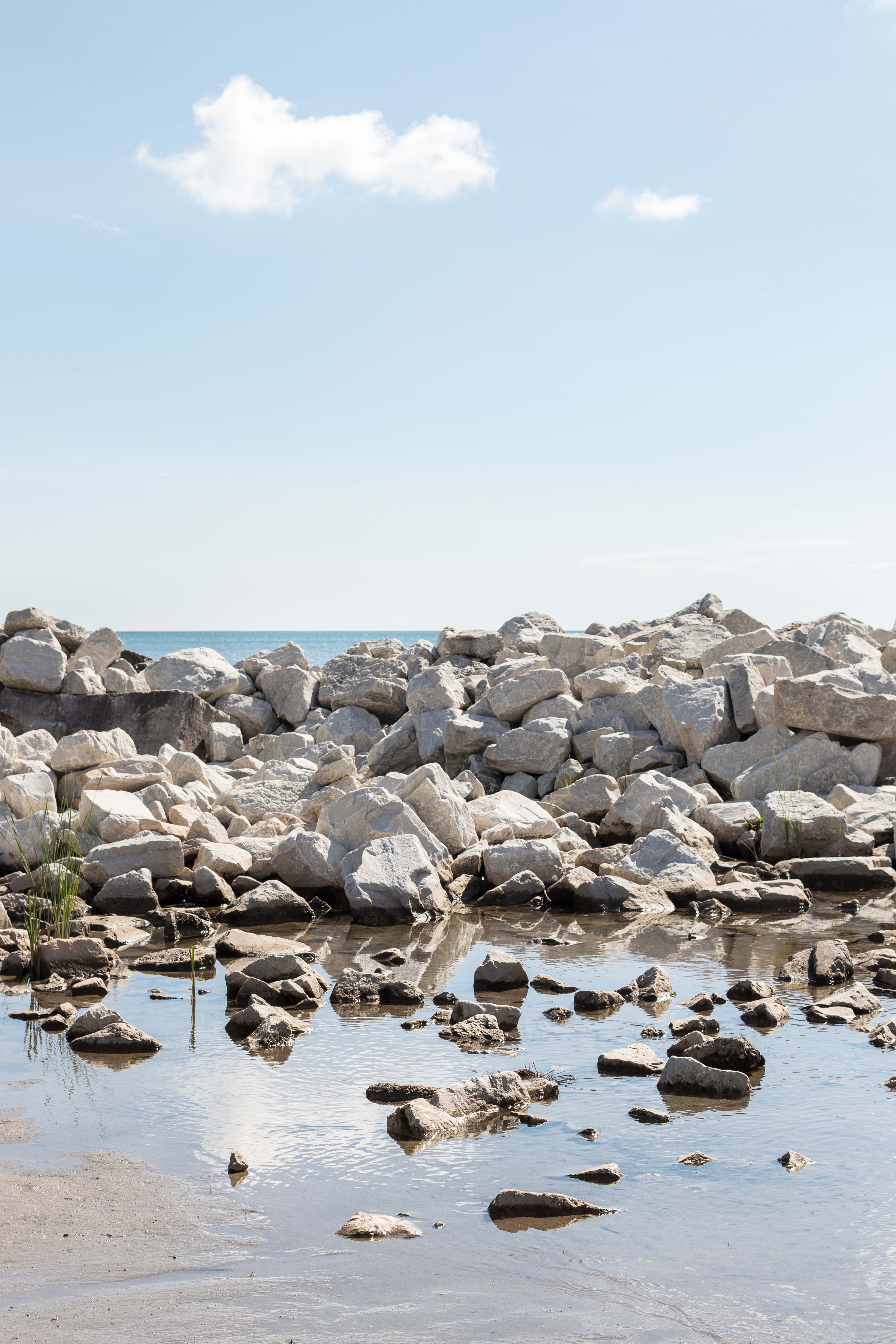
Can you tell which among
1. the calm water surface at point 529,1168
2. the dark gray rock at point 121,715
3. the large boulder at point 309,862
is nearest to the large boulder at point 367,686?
the dark gray rock at point 121,715

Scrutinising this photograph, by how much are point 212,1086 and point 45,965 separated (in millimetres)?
2709

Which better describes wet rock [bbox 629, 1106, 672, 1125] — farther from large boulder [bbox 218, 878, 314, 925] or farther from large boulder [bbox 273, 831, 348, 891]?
large boulder [bbox 273, 831, 348, 891]

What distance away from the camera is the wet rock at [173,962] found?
823 cm

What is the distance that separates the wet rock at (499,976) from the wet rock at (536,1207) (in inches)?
126

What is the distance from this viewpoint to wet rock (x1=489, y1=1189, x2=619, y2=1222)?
4281 millimetres

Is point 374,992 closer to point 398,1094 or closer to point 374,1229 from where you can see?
point 398,1094

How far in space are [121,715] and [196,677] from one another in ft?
6.87

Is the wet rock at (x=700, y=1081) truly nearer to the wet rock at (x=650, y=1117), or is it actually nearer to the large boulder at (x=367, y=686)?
the wet rock at (x=650, y=1117)

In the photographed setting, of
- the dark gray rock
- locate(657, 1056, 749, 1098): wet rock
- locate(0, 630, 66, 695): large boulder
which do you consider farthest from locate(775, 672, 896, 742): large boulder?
locate(0, 630, 66, 695): large boulder

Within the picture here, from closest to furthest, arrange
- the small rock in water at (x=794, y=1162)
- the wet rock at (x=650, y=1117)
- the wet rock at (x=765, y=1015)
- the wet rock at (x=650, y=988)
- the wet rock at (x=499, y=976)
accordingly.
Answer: the small rock in water at (x=794, y=1162) < the wet rock at (x=650, y=1117) < the wet rock at (x=765, y=1015) < the wet rock at (x=650, y=988) < the wet rock at (x=499, y=976)

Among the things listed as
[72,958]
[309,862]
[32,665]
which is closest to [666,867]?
[309,862]

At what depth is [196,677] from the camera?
1873cm

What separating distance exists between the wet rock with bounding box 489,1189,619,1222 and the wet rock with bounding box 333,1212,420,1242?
1.04ft

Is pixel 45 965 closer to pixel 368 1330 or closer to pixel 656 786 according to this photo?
pixel 368 1330
